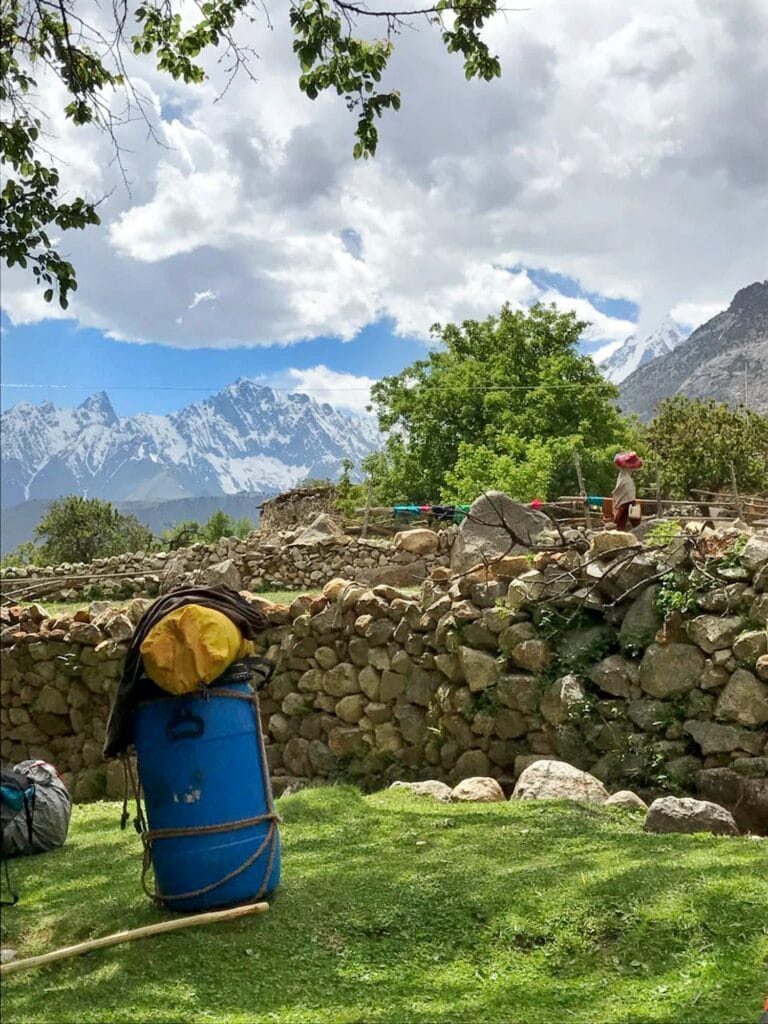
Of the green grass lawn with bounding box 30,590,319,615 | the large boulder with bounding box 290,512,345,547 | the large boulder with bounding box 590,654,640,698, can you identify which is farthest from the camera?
the large boulder with bounding box 290,512,345,547

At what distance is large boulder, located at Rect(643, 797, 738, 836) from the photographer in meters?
5.06

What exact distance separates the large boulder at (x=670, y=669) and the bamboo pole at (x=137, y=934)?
368 cm

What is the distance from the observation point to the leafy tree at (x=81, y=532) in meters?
43.6

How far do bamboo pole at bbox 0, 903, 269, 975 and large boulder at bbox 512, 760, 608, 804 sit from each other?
8.48ft

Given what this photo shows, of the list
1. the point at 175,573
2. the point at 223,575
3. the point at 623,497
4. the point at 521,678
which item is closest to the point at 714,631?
the point at 521,678

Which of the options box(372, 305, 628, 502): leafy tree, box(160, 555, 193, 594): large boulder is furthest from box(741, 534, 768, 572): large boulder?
box(372, 305, 628, 502): leafy tree

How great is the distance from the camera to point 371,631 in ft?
26.7

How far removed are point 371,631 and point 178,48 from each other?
4935mm

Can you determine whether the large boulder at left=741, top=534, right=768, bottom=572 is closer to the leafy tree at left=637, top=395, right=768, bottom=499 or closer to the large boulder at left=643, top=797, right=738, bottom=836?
the large boulder at left=643, top=797, right=738, bottom=836

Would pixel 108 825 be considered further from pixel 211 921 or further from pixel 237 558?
pixel 237 558

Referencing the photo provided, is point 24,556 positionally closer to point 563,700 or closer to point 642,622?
point 563,700

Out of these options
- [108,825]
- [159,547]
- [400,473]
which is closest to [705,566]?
[108,825]

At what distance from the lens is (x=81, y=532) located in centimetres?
4584

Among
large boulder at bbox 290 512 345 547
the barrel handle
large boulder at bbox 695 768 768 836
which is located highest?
large boulder at bbox 290 512 345 547
